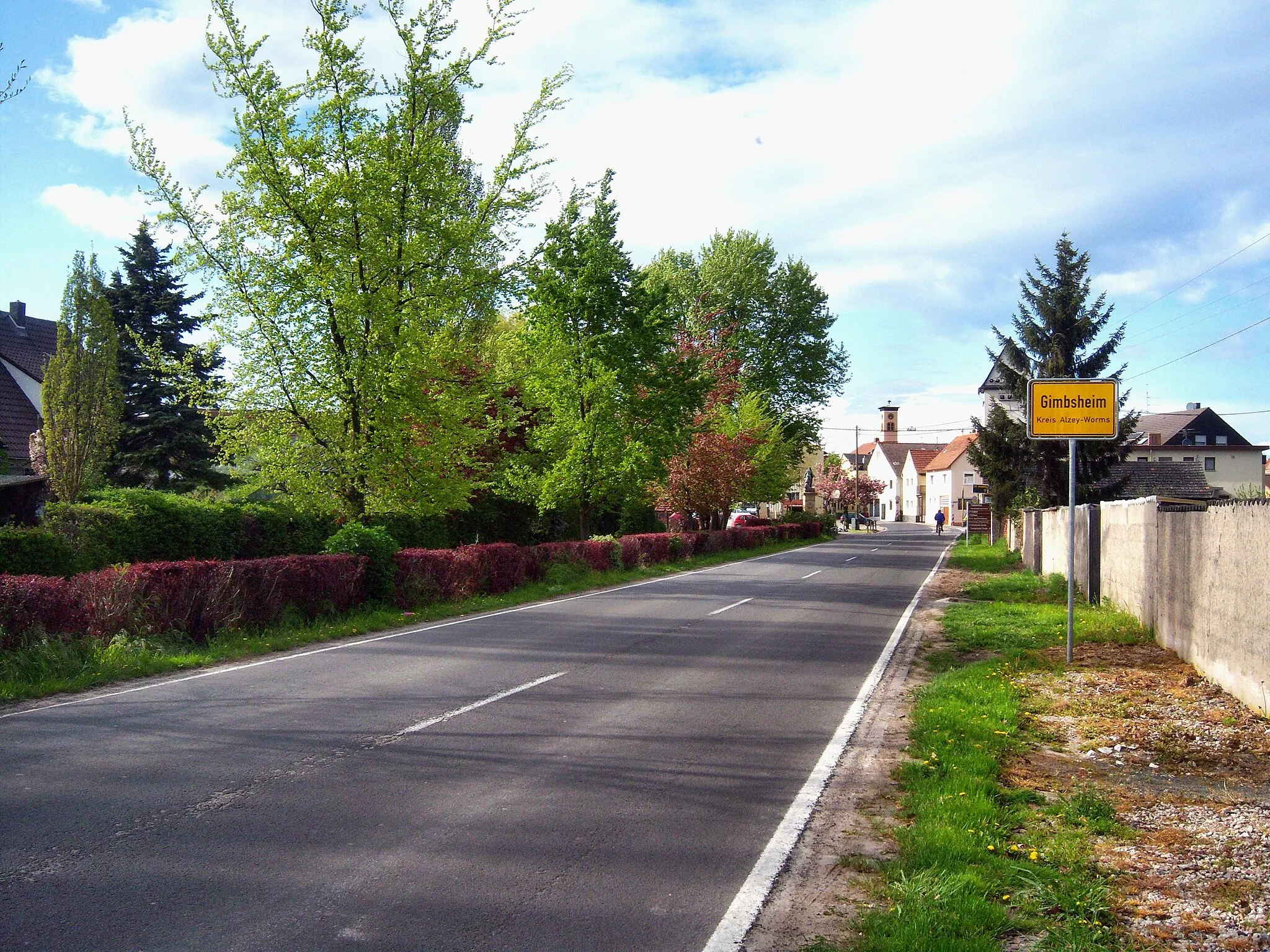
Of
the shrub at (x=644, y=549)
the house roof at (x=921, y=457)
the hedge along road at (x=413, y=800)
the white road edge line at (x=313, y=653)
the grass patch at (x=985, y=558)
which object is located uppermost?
the house roof at (x=921, y=457)

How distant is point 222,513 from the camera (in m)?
15.4

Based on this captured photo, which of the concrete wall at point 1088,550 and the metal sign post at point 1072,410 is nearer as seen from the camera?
the metal sign post at point 1072,410

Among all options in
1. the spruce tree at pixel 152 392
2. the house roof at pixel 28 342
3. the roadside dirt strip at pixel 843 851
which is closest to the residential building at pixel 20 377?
the house roof at pixel 28 342

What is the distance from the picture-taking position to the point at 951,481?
332ft

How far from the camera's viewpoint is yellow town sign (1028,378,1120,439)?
10.7m

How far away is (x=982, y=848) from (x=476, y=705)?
465 centimetres

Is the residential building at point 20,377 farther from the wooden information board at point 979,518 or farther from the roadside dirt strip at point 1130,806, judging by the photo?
the wooden information board at point 979,518

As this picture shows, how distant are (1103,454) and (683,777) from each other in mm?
36482

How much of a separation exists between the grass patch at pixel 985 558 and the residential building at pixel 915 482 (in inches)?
2789

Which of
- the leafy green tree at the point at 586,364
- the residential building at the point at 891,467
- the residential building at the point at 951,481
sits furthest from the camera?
the residential building at the point at 891,467

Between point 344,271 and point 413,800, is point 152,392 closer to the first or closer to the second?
point 344,271

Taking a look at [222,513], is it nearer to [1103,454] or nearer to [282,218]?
[282,218]

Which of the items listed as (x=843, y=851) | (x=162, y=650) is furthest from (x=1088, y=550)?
(x=162, y=650)

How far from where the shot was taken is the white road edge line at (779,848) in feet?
13.5
